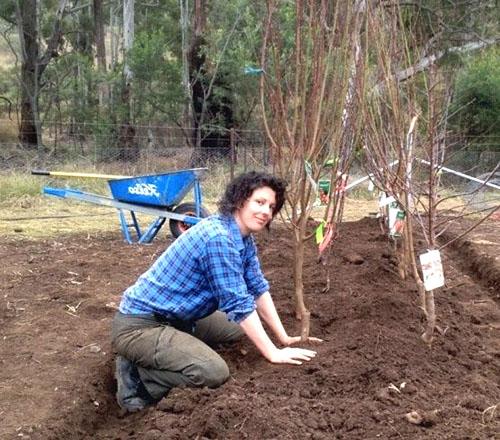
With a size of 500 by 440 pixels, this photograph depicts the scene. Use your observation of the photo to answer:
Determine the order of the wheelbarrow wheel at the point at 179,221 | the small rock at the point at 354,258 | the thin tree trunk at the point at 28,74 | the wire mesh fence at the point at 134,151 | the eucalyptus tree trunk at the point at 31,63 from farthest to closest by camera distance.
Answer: the thin tree trunk at the point at 28,74
the eucalyptus tree trunk at the point at 31,63
the wire mesh fence at the point at 134,151
the wheelbarrow wheel at the point at 179,221
the small rock at the point at 354,258

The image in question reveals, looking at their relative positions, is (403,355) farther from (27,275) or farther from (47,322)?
(27,275)

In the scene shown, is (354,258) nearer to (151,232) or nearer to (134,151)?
(151,232)

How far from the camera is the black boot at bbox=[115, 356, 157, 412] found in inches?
139

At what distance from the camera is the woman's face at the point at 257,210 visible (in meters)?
3.39

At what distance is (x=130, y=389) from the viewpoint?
11.8 ft

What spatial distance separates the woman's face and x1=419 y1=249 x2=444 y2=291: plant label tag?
818mm

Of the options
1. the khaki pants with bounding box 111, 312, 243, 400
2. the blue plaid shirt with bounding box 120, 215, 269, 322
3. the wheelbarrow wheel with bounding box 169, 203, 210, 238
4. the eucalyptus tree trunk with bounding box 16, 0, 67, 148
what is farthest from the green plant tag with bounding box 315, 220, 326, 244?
the eucalyptus tree trunk with bounding box 16, 0, 67, 148

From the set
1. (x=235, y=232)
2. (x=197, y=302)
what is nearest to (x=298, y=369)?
(x=197, y=302)

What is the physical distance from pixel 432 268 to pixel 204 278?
1.18 m

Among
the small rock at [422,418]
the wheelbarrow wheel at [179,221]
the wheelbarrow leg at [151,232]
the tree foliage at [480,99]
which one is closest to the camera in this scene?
the small rock at [422,418]

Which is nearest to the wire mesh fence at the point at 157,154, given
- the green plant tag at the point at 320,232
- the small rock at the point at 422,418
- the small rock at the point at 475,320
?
the small rock at the point at 475,320

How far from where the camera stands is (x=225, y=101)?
19.3 metres

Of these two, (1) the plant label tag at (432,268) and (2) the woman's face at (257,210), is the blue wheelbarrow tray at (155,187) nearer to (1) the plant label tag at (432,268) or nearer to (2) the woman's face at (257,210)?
(2) the woman's face at (257,210)

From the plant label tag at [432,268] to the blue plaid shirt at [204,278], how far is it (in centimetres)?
89
